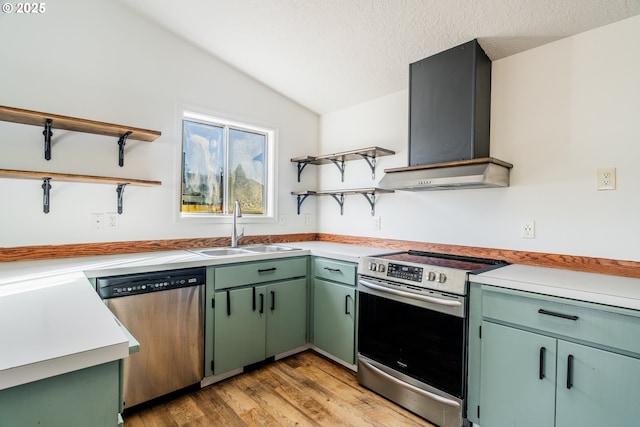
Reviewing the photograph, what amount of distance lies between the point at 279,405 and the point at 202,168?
194cm

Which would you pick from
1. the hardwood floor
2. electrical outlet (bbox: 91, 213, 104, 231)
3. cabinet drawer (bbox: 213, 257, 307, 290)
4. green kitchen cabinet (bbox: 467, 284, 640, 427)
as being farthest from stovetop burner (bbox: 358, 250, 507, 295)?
electrical outlet (bbox: 91, 213, 104, 231)

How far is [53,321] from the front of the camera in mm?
976

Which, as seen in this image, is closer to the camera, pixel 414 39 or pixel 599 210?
pixel 599 210

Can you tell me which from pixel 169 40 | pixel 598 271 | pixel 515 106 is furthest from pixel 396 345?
pixel 169 40

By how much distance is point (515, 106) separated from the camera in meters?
2.16

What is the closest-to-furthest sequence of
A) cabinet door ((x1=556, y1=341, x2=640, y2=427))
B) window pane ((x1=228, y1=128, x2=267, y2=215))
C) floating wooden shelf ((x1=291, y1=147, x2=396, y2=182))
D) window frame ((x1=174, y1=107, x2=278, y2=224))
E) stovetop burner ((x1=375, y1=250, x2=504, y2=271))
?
cabinet door ((x1=556, y1=341, x2=640, y2=427)), stovetop burner ((x1=375, y1=250, x2=504, y2=271)), window frame ((x1=174, y1=107, x2=278, y2=224)), floating wooden shelf ((x1=291, y1=147, x2=396, y2=182)), window pane ((x1=228, y1=128, x2=267, y2=215))

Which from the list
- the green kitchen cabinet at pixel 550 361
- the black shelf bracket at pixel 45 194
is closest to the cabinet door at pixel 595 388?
the green kitchen cabinet at pixel 550 361

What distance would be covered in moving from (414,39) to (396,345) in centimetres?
196

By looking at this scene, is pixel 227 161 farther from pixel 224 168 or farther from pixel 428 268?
pixel 428 268

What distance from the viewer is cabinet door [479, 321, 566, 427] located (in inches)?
59.9

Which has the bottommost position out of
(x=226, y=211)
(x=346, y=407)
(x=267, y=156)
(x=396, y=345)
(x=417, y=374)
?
(x=346, y=407)

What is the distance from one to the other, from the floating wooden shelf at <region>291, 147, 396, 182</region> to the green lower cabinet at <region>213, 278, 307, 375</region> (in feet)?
3.72

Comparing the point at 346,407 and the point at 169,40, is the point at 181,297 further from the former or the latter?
the point at 169,40

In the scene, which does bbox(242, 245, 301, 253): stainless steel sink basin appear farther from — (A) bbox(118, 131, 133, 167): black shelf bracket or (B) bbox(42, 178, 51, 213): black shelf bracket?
(B) bbox(42, 178, 51, 213): black shelf bracket
